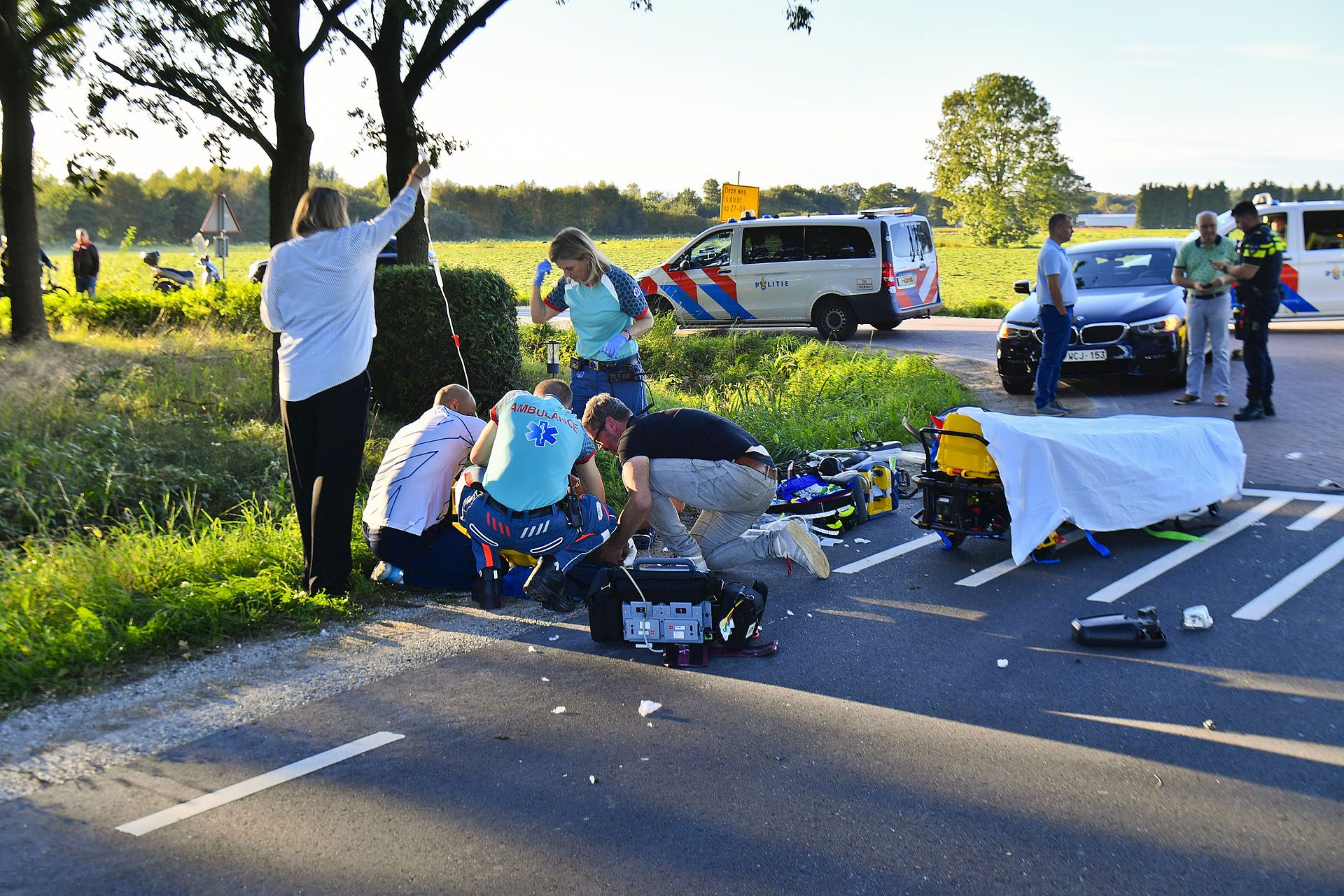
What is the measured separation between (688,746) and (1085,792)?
54.8 inches

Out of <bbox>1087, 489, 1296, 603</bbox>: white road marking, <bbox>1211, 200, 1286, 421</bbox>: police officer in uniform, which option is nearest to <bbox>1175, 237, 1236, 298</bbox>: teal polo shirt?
<bbox>1211, 200, 1286, 421</bbox>: police officer in uniform

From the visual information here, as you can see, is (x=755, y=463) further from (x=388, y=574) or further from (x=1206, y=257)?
(x=1206, y=257)

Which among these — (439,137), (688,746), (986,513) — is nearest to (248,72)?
(439,137)

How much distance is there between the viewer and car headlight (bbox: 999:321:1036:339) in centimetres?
1138

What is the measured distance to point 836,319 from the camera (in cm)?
1695

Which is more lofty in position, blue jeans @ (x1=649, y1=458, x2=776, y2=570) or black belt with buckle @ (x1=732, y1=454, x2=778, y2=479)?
black belt with buckle @ (x1=732, y1=454, x2=778, y2=479)

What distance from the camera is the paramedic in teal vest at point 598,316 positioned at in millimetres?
6488

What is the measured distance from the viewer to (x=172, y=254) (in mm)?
44844

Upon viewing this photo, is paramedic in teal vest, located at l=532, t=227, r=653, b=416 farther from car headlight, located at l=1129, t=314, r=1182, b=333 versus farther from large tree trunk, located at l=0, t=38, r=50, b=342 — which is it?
large tree trunk, located at l=0, t=38, r=50, b=342

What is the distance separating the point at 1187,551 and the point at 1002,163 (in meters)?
70.5

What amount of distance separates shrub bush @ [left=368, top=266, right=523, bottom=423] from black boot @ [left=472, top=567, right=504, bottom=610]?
4.24 m

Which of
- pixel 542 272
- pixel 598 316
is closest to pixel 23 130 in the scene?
pixel 542 272

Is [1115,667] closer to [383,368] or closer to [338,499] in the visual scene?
[338,499]

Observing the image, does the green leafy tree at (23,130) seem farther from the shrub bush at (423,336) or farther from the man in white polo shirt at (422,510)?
the man in white polo shirt at (422,510)
